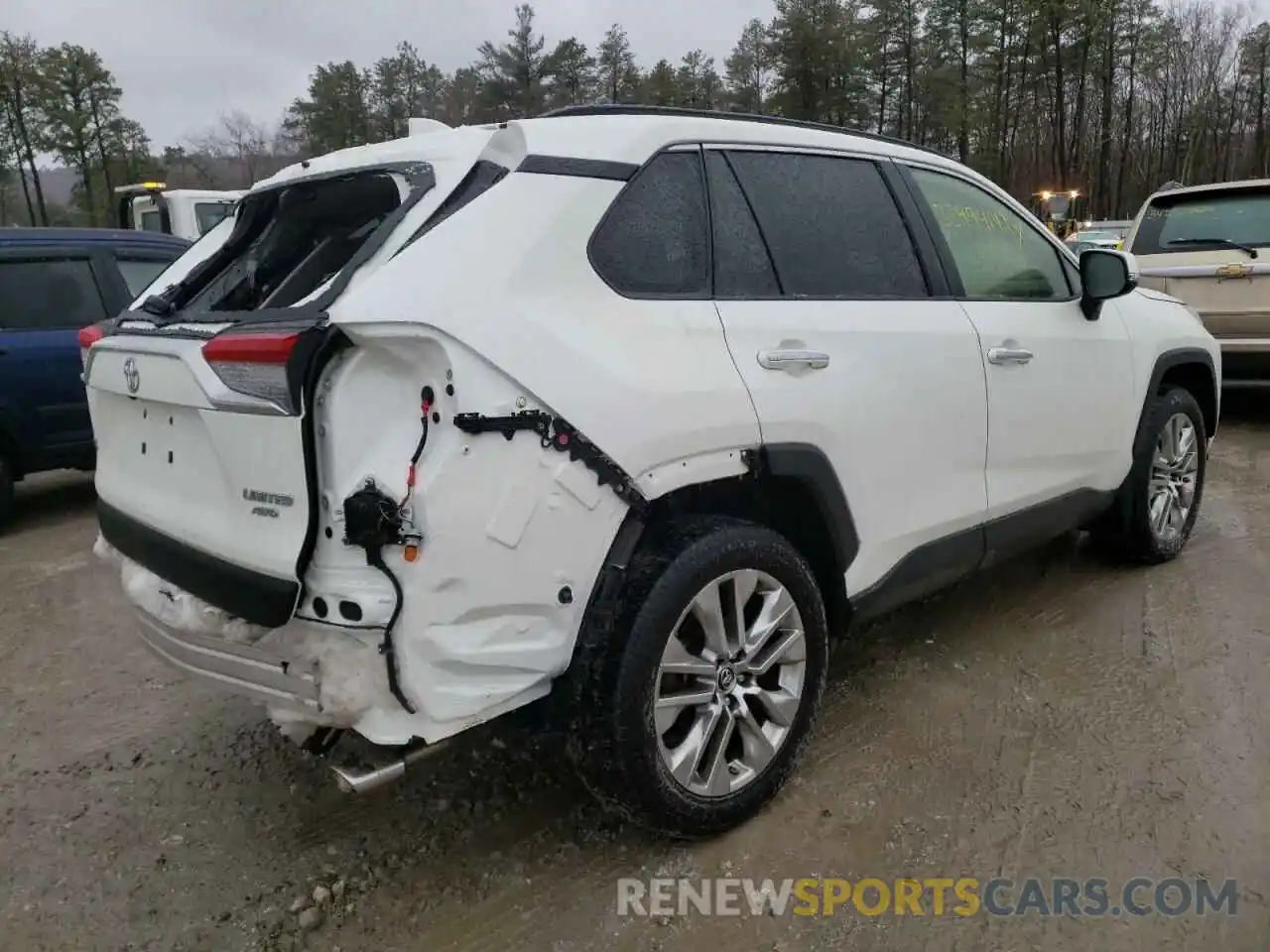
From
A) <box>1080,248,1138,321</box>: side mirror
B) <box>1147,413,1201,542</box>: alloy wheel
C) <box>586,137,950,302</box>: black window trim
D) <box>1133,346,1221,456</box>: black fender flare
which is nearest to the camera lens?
<box>586,137,950,302</box>: black window trim

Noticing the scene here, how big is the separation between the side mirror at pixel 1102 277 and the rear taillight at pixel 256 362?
3.07 metres

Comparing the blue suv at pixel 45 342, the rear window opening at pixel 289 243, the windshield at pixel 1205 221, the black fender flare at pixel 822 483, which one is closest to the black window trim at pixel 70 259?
the blue suv at pixel 45 342

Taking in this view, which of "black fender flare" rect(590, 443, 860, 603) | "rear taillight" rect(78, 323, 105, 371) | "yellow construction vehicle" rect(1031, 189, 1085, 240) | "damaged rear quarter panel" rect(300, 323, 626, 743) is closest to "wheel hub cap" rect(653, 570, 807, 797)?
"black fender flare" rect(590, 443, 860, 603)

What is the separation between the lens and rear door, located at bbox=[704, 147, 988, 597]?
102 inches

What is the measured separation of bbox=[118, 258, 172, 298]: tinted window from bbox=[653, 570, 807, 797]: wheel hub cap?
5.61 meters

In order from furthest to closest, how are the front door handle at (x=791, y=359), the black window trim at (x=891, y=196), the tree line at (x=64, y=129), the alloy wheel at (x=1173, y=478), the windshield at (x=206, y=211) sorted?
the tree line at (x=64, y=129) < the windshield at (x=206, y=211) < the alloy wheel at (x=1173, y=478) < the black window trim at (x=891, y=196) < the front door handle at (x=791, y=359)

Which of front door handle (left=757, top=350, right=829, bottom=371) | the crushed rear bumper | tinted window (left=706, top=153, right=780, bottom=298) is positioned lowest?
the crushed rear bumper

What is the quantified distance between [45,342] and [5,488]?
A: 954mm

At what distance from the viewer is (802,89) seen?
42500 millimetres

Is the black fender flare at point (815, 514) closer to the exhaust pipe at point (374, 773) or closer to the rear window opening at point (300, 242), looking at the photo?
the exhaust pipe at point (374, 773)

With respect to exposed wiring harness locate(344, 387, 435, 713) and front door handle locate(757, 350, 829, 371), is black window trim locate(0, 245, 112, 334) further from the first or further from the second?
front door handle locate(757, 350, 829, 371)

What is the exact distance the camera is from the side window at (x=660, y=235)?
2.34 meters

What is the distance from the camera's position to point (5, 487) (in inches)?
235

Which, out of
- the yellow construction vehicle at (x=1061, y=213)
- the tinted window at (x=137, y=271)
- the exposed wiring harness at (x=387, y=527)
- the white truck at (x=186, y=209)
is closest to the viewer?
the exposed wiring harness at (x=387, y=527)
